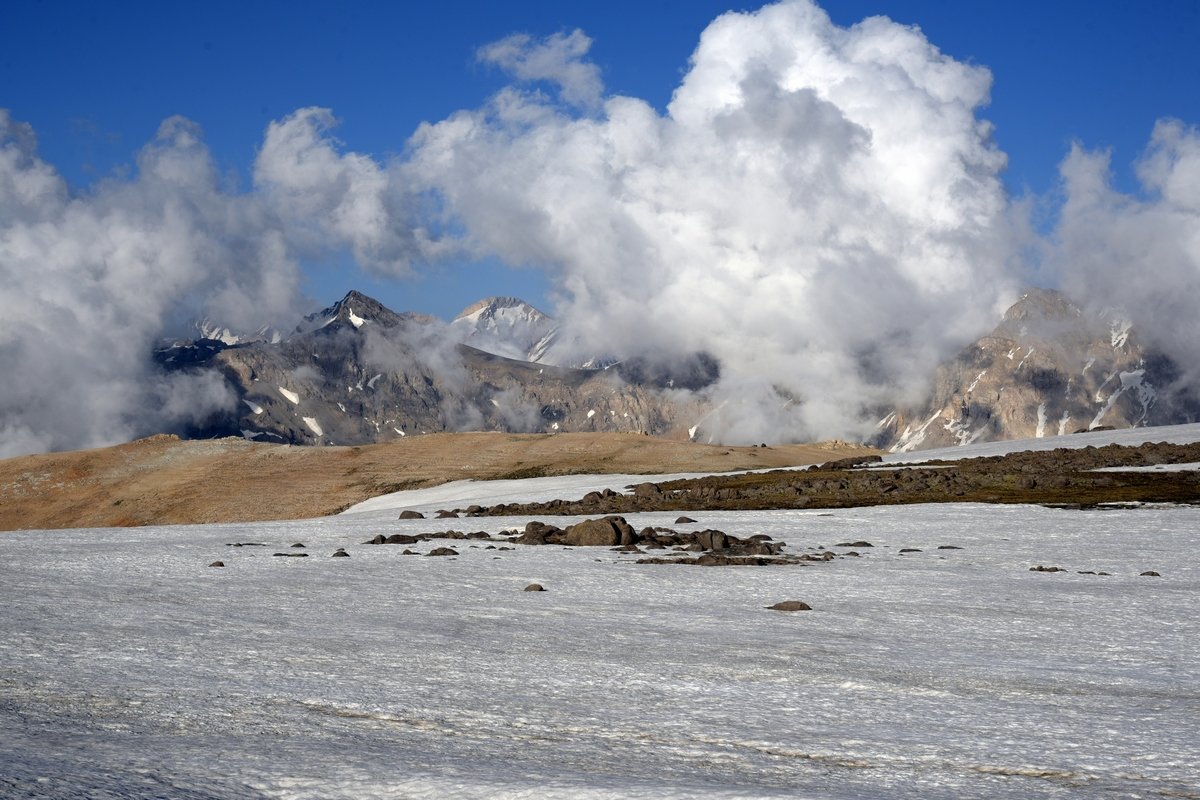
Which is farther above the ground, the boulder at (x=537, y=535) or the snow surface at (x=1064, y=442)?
the snow surface at (x=1064, y=442)

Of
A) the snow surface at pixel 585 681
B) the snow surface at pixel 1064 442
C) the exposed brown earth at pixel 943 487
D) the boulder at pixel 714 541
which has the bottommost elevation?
the snow surface at pixel 585 681

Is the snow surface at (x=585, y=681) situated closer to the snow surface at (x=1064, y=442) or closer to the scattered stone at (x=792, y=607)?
the scattered stone at (x=792, y=607)

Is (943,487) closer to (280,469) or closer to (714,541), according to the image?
(714,541)

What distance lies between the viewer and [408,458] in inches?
3743

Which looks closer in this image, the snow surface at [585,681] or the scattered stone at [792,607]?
the snow surface at [585,681]

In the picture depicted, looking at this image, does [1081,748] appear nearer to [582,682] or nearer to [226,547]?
[582,682]

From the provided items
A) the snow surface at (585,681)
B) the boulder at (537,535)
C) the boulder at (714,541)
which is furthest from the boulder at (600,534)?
the snow surface at (585,681)

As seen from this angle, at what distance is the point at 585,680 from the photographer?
14297mm

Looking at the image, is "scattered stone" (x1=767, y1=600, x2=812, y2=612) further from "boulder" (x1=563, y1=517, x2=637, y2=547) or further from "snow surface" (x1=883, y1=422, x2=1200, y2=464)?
"snow surface" (x1=883, y1=422, x2=1200, y2=464)

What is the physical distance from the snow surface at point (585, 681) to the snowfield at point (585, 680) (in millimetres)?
55

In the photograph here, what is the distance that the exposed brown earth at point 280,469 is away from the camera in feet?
249

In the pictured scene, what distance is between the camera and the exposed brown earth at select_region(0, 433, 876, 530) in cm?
7575

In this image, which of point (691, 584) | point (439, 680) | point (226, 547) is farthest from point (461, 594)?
point (226, 547)

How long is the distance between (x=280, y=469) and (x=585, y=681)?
78.2 metres
